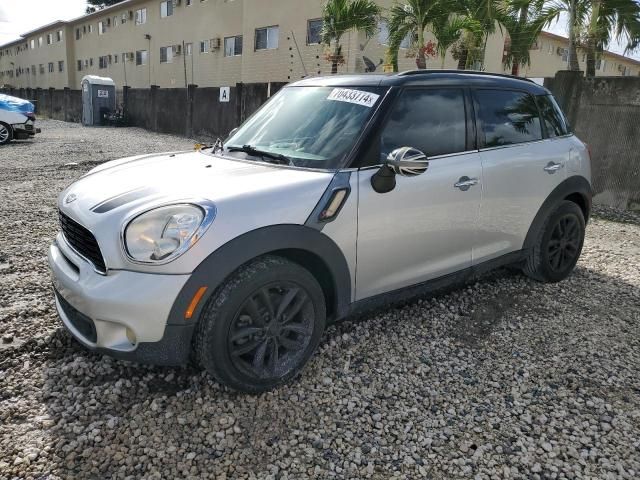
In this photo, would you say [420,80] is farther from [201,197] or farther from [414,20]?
[414,20]

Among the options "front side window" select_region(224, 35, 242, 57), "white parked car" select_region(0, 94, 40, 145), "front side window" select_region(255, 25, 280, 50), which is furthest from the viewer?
"front side window" select_region(224, 35, 242, 57)

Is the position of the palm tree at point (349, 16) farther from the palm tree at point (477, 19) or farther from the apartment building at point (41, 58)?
the apartment building at point (41, 58)

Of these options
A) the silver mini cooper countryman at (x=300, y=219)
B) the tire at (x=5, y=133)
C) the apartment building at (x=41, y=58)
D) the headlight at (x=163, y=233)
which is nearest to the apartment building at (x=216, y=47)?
the apartment building at (x=41, y=58)

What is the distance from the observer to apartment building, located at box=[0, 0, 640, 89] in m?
18.8

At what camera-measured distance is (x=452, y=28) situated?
1165 cm

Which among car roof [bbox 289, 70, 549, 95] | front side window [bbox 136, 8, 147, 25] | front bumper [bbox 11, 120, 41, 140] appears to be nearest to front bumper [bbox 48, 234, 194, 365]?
car roof [bbox 289, 70, 549, 95]

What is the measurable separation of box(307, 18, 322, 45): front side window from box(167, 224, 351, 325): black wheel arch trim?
17.7m

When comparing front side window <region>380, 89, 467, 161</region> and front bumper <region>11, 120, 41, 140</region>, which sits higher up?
front side window <region>380, 89, 467, 161</region>

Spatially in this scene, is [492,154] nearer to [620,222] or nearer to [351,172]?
[351,172]

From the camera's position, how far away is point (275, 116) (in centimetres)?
344

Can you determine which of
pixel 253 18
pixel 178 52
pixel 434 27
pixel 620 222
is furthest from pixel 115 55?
pixel 620 222

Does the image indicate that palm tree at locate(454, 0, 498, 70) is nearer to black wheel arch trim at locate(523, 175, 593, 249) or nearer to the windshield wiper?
black wheel arch trim at locate(523, 175, 593, 249)

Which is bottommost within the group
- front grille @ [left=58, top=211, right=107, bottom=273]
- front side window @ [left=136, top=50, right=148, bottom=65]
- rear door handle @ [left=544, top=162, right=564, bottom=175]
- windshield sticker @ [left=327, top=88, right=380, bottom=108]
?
front grille @ [left=58, top=211, right=107, bottom=273]

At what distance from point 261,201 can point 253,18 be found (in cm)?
2157
